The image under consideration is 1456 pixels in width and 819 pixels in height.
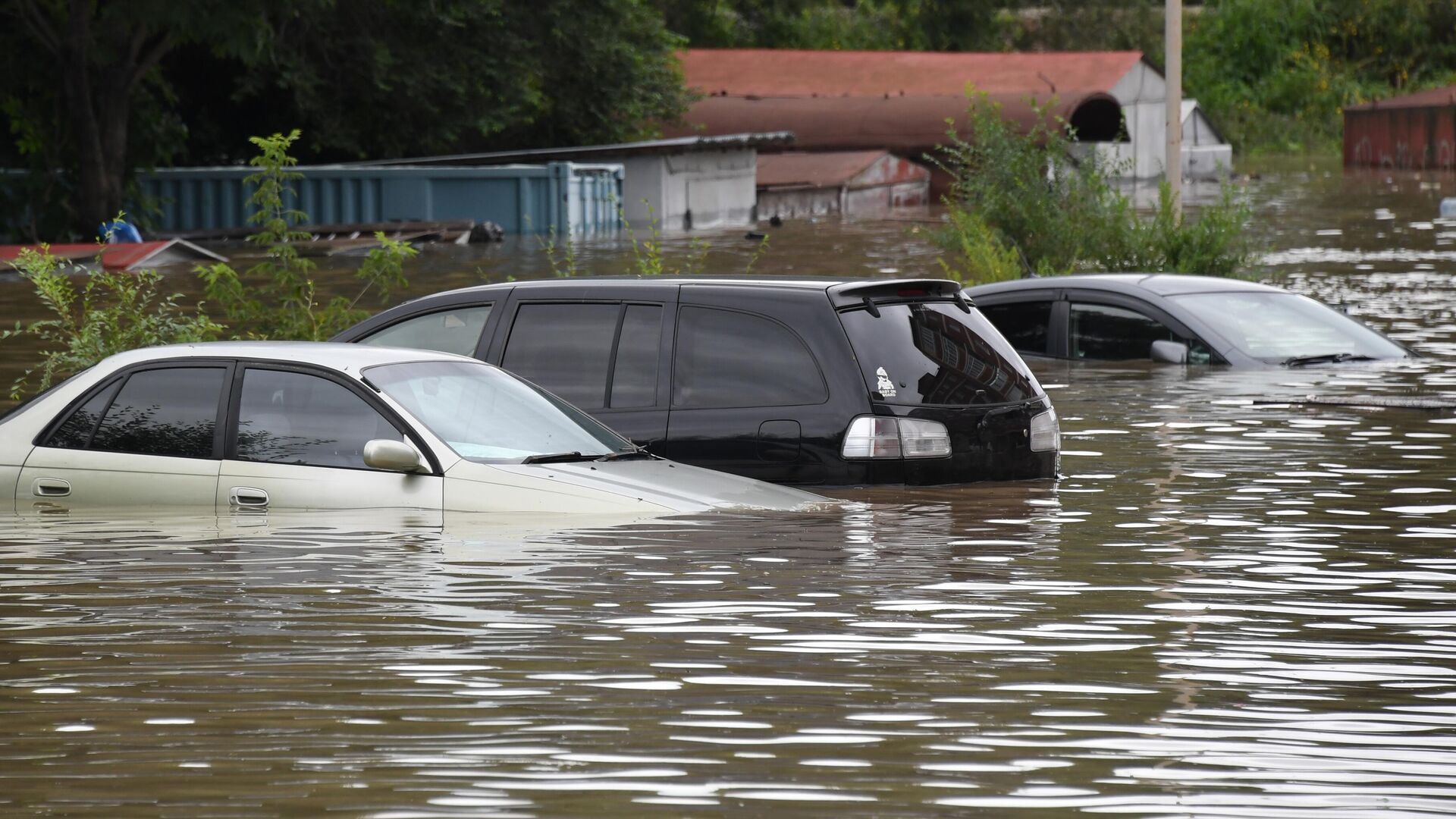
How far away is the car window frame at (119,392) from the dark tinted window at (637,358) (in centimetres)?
198

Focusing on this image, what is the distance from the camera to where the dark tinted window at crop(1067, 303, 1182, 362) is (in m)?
14.8

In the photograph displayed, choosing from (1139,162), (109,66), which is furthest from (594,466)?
(1139,162)

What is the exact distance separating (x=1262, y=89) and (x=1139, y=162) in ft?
109

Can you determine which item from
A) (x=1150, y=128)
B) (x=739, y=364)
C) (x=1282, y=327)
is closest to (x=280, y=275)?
(x=739, y=364)

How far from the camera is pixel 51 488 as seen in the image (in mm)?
8648

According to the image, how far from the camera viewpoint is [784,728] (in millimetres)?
5512

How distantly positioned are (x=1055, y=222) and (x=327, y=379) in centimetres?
1420

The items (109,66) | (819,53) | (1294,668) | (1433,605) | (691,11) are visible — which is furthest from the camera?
(691,11)

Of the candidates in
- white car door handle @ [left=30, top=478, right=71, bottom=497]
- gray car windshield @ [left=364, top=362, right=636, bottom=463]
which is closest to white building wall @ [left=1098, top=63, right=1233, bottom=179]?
gray car windshield @ [left=364, top=362, right=636, bottom=463]

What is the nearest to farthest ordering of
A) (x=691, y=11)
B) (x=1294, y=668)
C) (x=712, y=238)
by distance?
(x=1294, y=668) → (x=712, y=238) → (x=691, y=11)

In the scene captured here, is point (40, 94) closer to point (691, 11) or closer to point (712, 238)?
point (712, 238)

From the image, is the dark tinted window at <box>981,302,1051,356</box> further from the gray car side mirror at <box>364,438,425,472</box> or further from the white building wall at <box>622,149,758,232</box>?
the white building wall at <box>622,149,758,232</box>

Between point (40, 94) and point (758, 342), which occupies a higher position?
point (40, 94)

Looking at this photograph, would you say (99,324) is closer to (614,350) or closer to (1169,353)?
(614,350)
